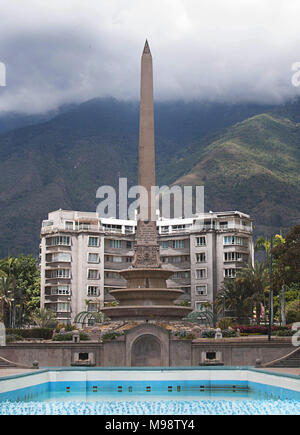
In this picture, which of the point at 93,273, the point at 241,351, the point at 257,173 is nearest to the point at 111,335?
the point at 241,351

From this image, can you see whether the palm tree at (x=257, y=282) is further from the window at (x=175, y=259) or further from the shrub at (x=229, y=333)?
the shrub at (x=229, y=333)

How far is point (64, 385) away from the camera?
35.7 m

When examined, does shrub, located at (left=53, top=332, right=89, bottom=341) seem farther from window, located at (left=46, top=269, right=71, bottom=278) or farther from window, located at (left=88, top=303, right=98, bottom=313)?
window, located at (left=46, top=269, right=71, bottom=278)

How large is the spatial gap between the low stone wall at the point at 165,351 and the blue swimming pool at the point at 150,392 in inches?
324

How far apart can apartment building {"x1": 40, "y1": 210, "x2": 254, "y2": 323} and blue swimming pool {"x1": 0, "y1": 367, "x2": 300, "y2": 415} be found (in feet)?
189

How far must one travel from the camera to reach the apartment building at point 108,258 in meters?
95.6

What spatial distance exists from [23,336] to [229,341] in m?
17.1

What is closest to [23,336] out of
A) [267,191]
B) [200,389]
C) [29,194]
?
[200,389]

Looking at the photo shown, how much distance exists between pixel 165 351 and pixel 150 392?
10174 millimetres

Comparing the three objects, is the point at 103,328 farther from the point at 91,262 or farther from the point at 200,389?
the point at 91,262

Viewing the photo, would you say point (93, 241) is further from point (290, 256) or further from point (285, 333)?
point (285, 333)

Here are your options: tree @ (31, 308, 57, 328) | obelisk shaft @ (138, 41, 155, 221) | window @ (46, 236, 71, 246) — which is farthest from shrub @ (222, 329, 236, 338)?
window @ (46, 236, 71, 246)

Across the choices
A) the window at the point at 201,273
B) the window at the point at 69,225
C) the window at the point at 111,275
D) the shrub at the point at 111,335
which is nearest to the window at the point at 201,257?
the window at the point at 201,273

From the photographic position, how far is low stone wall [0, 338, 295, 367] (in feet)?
147
